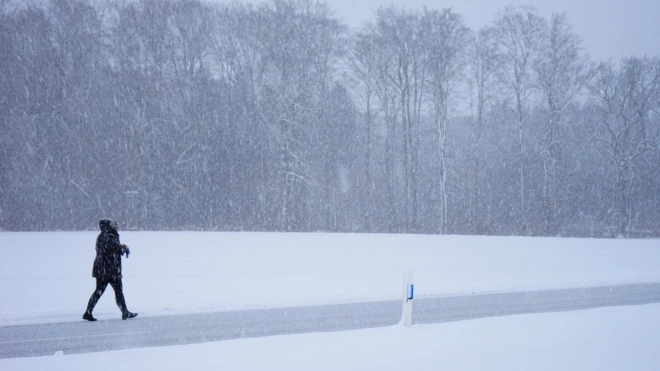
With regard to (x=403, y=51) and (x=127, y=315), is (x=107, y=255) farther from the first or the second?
(x=403, y=51)

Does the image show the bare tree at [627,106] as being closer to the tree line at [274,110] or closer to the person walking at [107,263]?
the tree line at [274,110]

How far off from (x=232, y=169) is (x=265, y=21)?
1049 centimetres

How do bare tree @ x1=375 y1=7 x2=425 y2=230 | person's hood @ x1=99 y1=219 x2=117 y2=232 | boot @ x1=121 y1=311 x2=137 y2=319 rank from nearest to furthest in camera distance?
person's hood @ x1=99 y1=219 x2=117 y2=232 < boot @ x1=121 y1=311 x2=137 y2=319 < bare tree @ x1=375 y1=7 x2=425 y2=230

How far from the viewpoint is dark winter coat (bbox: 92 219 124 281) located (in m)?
11.0

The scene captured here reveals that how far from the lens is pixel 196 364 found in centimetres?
716

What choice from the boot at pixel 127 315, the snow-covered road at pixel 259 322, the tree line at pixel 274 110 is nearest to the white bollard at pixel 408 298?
the snow-covered road at pixel 259 322

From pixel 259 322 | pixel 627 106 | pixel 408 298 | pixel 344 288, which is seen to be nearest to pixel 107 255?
pixel 259 322

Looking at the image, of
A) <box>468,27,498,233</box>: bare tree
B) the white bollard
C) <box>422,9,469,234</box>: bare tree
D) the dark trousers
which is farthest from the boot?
<box>468,27,498,233</box>: bare tree

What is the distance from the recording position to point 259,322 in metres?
11.5

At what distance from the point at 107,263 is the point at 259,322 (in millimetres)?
3193

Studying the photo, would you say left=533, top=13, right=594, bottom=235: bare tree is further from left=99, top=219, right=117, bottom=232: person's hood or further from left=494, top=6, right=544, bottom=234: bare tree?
left=99, top=219, right=117, bottom=232: person's hood

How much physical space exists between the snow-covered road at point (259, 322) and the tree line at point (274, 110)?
23724mm

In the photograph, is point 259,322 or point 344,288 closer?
point 259,322

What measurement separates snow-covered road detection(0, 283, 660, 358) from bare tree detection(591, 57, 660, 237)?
95.8ft
